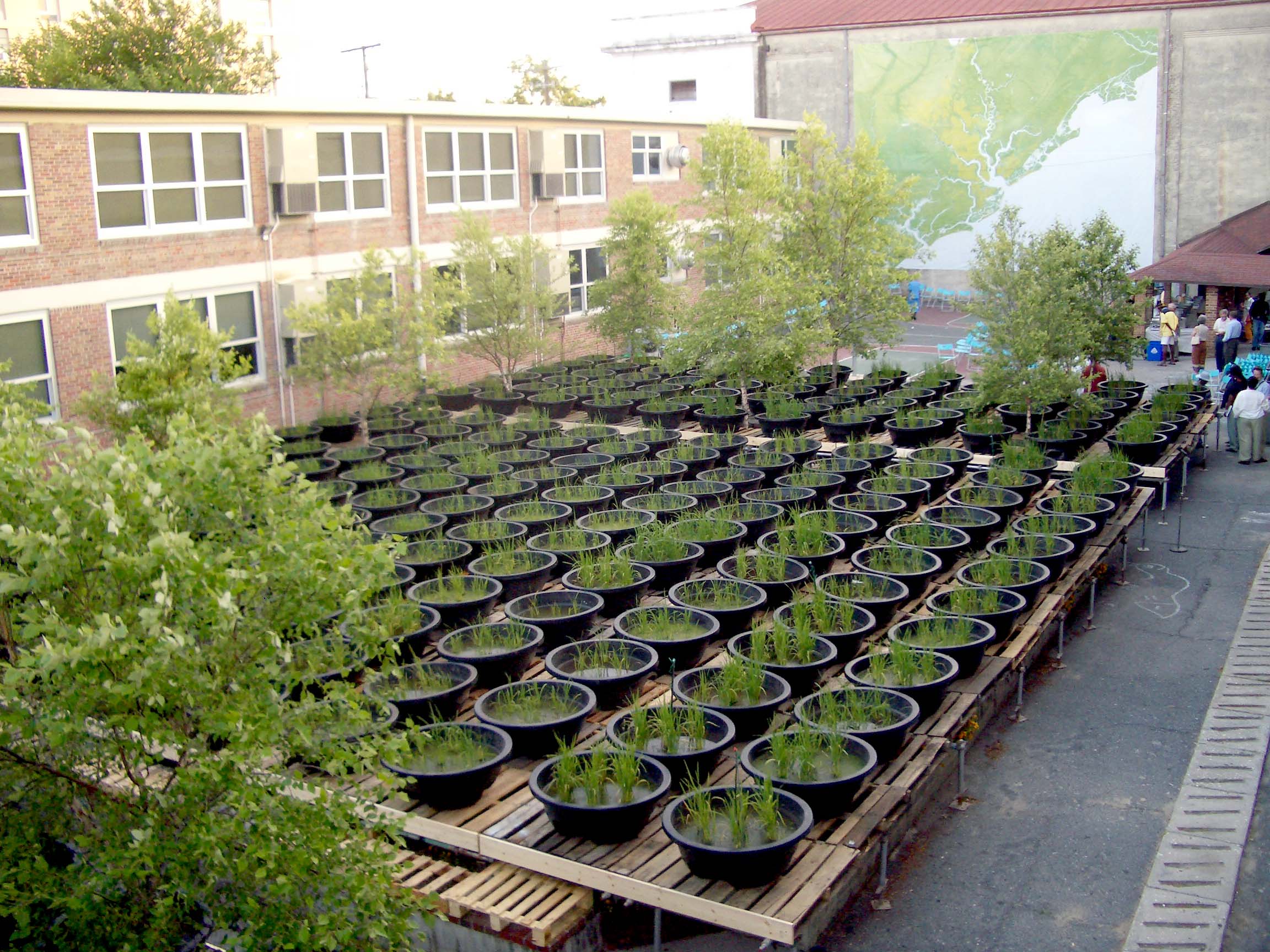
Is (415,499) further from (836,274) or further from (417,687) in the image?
(836,274)

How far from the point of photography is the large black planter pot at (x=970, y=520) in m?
12.0

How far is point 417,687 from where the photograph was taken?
858 cm

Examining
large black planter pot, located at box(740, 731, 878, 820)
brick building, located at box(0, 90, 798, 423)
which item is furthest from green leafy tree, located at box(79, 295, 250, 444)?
large black planter pot, located at box(740, 731, 878, 820)

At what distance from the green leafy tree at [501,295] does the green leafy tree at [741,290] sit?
2.77 metres

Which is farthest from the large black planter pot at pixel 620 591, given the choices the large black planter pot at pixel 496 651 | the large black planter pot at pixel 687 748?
the large black planter pot at pixel 687 748

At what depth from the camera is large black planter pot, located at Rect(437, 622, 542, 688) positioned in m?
8.91

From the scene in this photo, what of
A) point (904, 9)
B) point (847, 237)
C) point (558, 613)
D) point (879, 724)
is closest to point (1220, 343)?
point (847, 237)

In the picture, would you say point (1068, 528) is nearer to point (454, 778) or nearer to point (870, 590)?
point (870, 590)

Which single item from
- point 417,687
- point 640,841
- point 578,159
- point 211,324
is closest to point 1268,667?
point 640,841

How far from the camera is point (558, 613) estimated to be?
1002 centimetres

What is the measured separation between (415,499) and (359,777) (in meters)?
5.87

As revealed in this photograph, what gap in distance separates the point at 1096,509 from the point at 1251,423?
6.87 m

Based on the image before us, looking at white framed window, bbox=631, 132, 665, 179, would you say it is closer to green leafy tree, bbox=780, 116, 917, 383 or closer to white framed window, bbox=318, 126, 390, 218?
white framed window, bbox=318, 126, 390, 218

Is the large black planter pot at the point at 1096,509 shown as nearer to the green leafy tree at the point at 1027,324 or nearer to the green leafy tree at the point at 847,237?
the green leafy tree at the point at 1027,324
